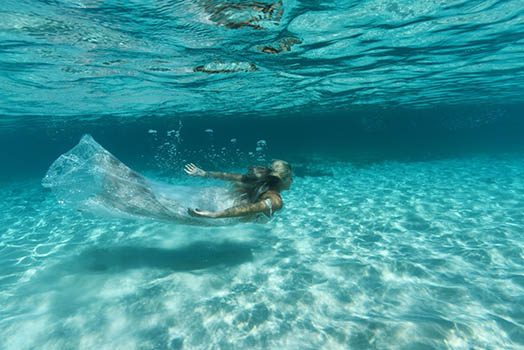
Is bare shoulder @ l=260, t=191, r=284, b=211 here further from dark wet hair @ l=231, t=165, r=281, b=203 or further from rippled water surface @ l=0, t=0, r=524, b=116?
rippled water surface @ l=0, t=0, r=524, b=116

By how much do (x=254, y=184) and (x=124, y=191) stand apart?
9.71 feet

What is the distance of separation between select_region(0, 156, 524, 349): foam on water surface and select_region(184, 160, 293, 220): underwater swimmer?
6.38ft

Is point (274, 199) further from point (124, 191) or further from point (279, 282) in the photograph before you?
point (124, 191)

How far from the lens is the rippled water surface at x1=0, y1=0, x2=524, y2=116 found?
25.2ft

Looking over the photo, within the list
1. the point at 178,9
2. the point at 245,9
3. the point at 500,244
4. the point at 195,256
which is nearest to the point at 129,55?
the point at 178,9

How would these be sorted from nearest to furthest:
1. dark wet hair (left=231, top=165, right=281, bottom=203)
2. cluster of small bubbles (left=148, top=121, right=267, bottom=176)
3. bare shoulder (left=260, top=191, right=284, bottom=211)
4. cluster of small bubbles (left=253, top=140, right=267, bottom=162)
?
bare shoulder (left=260, top=191, right=284, bottom=211) → dark wet hair (left=231, top=165, right=281, bottom=203) → cluster of small bubbles (left=148, top=121, right=267, bottom=176) → cluster of small bubbles (left=253, top=140, right=267, bottom=162)

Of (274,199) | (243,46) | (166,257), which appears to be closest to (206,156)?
(243,46)

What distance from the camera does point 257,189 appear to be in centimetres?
528

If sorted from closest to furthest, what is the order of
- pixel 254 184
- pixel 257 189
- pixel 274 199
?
pixel 274 199
pixel 257 189
pixel 254 184

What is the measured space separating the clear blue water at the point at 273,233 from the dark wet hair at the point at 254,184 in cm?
198

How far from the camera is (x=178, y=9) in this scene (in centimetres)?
740

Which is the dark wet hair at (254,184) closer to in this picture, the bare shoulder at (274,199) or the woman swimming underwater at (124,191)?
the woman swimming underwater at (124,191)

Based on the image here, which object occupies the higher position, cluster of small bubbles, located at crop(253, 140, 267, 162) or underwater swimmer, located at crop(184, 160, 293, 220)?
underwater swimmer, located at crop(184, 160, 293, 220)

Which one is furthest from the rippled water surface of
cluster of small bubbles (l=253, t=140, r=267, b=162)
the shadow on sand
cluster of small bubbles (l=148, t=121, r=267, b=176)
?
cluster of small bubbles (l=253, t=140, r=267, b=162)
